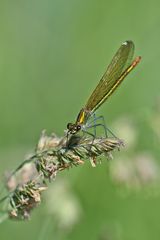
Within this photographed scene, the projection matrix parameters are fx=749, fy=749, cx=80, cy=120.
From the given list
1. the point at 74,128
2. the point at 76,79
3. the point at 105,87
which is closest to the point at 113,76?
the point at 105,87

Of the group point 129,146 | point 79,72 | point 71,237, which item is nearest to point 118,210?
point 71,237

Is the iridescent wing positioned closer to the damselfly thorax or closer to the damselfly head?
the damselfly thorax

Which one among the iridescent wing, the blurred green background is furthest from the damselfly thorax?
the blurred green background

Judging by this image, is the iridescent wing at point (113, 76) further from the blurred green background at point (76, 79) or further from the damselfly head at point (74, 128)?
the blurred green background at point (76, 79)

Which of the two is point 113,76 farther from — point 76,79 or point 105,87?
point 76,79

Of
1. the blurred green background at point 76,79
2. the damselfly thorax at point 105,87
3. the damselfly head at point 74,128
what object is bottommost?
the damselfly head at point 74,128

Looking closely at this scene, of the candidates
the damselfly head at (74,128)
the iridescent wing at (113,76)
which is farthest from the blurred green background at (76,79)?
the damselfly head at (74,128)

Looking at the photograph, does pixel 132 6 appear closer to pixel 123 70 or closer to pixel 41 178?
pixel 123 70
